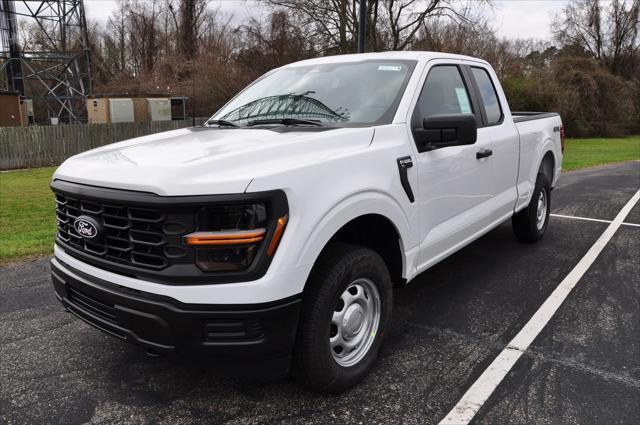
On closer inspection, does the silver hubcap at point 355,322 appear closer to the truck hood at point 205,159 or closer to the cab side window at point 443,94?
the truck hood at point 205,159

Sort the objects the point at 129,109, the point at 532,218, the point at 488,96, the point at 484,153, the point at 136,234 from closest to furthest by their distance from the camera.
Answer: the point at 136,234 → the point at 484,153 → the point at 488,96 → the point at 532,218 → the point at 129,109

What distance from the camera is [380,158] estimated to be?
10.3 feet

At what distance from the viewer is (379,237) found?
3.38 meters

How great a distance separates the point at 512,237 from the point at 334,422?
4.59 meters

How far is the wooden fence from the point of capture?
19375mm

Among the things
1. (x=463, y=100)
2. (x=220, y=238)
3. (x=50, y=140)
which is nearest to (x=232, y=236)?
(x=220, y=238)

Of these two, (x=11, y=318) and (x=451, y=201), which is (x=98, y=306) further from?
(x=451, y=201)

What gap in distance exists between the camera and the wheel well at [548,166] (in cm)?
612

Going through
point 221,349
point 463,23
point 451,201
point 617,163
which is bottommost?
point 617,163

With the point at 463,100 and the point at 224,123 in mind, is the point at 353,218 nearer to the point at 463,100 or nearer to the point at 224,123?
the point at 224,123

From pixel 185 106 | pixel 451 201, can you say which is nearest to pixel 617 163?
pixel 451 201

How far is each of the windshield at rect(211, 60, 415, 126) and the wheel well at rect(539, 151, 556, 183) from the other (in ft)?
9.69

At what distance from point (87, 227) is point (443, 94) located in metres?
2.74

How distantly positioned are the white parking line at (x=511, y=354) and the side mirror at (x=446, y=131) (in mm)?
1431
